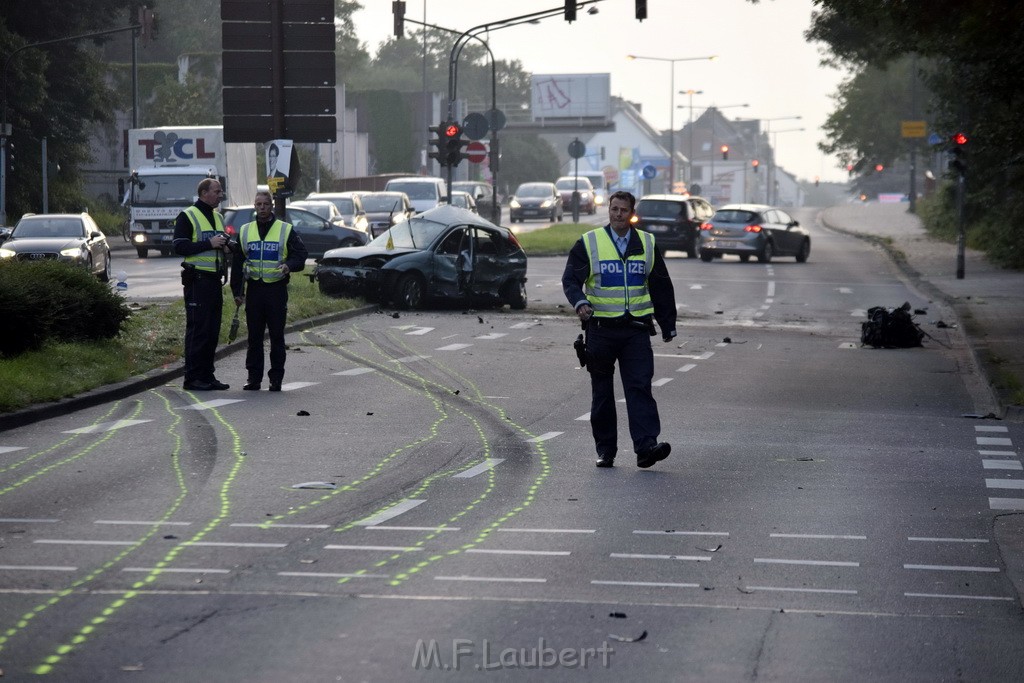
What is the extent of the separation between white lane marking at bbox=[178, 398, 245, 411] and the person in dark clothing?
2.51 feet

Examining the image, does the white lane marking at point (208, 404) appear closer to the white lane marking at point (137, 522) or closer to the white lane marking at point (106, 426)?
the white lane marking at point (106, 426)

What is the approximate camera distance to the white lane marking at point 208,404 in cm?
1374

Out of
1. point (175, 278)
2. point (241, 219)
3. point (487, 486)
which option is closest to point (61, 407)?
point (487, 486)

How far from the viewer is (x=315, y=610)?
21.1 ft

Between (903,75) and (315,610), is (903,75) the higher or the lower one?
the higher one

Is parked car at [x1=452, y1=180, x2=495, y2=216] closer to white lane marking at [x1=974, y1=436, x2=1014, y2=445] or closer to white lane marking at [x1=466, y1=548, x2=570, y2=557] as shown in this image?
white lane marking at [x1=974, y1=436, x2=1014, y2=445]

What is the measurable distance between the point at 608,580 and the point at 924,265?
34806mm

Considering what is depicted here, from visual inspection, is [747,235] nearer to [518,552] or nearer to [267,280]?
[267,280]

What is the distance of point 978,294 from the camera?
3042cm

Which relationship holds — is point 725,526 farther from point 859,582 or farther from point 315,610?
point 315,610

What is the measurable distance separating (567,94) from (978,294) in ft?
242

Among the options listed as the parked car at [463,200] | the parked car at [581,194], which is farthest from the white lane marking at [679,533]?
the parked car at [581,194]

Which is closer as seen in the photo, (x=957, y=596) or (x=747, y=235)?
(x=957, y=596)

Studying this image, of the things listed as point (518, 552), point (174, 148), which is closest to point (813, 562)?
point (518, 552)
